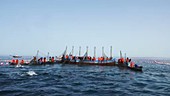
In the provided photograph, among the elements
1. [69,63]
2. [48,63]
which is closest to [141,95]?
[69,63]

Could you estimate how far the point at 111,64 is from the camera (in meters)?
63.1

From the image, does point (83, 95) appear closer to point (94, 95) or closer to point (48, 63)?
point (94, 95)

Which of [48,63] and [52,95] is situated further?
[48,63]

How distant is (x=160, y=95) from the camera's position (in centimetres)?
2219

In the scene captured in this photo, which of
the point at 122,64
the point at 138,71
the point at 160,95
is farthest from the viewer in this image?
the point at 122,64

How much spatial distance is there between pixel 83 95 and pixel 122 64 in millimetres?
42426

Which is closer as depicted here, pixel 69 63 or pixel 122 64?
pixel 122 64

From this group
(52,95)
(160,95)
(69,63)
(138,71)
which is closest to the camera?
(52,95)

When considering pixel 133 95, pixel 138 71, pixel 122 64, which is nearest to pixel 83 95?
pixel 133 95

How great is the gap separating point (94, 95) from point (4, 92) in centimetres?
1036

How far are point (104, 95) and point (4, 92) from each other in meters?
11.5

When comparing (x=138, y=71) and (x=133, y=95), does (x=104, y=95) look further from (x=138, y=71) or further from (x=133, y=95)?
(x=138, y=71)

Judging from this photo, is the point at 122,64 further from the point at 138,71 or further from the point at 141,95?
the point at 141,95

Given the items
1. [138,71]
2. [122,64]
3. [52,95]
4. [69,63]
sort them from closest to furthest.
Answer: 1. [52,95]
2. [138,71]
3. [122,64]
4. [69,63]
